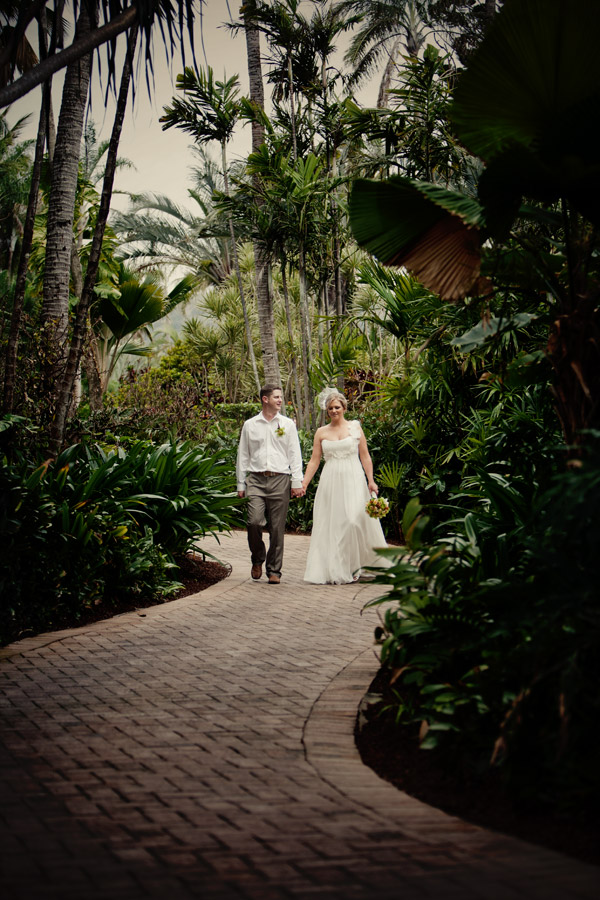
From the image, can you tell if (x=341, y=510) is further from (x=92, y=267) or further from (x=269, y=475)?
(x=92, y=267)

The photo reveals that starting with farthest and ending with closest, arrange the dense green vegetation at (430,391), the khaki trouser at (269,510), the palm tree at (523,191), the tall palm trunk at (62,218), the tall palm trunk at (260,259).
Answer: the tall palm trunk at (260,259) < the khaki trouser at (269,510) < the tall palm trunk at (62,218) < the palm tree at (523,191) < the dense green vegetation at (430,391)

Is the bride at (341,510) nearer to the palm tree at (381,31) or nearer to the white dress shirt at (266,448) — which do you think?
the white dress shirt at (266,448)

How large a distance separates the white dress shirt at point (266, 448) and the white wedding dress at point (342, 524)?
457 millimetres

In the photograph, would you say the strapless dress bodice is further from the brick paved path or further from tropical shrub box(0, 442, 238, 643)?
the brick paved path

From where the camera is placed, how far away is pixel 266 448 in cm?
862

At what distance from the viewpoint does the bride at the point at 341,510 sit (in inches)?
343

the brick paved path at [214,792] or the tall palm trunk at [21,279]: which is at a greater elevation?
the tall palm trunk at [21,279]

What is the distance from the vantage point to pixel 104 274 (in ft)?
58.0

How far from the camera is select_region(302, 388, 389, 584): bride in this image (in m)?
8.70

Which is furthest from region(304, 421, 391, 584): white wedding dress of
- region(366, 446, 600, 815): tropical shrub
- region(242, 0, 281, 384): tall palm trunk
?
region(242, 0, 281, 384): tall palm trunk

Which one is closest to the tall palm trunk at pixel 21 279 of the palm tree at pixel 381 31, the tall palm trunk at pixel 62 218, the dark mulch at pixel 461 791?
the tall palm trunk at pixel 62 218

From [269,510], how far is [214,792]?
532 cm

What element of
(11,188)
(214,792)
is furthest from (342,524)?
(11,188)

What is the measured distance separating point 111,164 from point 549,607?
5.99 metres
